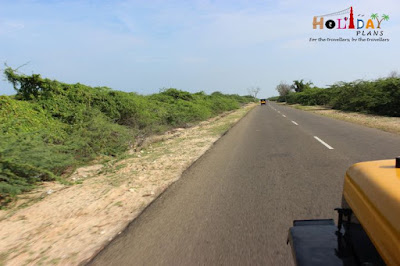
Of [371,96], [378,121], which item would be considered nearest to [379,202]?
[378,121]

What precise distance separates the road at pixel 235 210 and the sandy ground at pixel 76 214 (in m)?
0.30

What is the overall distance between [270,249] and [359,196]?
1758 millimetres

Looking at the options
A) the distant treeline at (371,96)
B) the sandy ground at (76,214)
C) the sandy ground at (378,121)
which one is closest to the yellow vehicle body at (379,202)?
the sandy ground at (76,214)

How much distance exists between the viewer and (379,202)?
1.44m

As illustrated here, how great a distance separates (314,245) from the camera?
1.98m

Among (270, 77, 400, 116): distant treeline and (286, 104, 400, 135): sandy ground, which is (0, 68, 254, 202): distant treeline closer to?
(286, 104, 400, 135): sandy ground

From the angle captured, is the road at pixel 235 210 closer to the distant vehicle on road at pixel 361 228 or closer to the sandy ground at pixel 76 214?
the sandy ground at pixel 76 214

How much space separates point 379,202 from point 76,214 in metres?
4.51

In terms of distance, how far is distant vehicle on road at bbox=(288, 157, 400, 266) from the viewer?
4.33 ft

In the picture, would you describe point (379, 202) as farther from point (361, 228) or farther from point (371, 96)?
point (371, 96)

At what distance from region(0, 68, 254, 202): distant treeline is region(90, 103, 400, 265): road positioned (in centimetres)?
291

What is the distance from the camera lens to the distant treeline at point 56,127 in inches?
236

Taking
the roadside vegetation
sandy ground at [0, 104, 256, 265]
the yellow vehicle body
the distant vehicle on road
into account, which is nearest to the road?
sandy ground at [0, 104, 256, 265]

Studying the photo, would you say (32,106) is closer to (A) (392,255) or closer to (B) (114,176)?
(B) (114,176)
